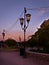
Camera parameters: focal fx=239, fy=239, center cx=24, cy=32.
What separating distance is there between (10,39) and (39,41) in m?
35.2

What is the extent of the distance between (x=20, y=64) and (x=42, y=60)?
289 centimetres

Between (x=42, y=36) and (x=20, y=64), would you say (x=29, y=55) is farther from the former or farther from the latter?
(x=20, y=64)

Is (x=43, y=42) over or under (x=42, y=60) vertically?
over

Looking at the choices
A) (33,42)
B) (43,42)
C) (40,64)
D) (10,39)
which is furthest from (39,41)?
(10,39)

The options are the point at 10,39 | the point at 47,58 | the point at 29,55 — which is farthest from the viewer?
the point at 10,39

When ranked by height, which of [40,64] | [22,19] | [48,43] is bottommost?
[40,64]

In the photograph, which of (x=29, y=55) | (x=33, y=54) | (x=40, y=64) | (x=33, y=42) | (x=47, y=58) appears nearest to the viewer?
(x=40, y=64)

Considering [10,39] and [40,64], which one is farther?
[10,39]

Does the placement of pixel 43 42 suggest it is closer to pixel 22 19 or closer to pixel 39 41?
pixel 39 41

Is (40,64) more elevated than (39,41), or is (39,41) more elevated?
(39,41)

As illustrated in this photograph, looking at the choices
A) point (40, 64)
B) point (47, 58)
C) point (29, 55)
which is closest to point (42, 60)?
point (47, 58)

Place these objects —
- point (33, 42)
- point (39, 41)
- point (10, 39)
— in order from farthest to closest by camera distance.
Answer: point (10, 39) < point (33, 42) < point (39, 41)

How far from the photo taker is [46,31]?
73.7 feet

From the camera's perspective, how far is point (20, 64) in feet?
53.0
